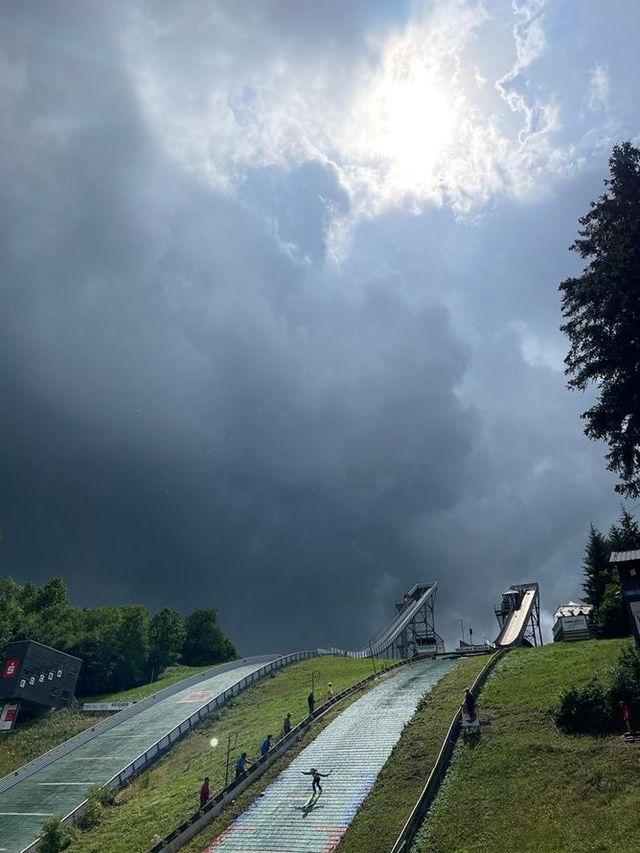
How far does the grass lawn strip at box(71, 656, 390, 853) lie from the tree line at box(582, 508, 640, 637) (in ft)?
74.7

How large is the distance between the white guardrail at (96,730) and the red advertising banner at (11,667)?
12.3 metres

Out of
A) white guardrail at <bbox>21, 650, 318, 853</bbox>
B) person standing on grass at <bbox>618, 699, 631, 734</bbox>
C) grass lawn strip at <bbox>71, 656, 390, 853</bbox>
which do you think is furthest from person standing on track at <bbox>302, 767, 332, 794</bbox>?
white guardrail at <bbox>21, 650, 318, 853</bbox>

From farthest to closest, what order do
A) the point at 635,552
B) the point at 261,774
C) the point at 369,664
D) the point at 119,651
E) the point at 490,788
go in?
the point at 119,651 → the point at 369,664 → the point at 635,552 → the point at 261,774 → the point at 490,788

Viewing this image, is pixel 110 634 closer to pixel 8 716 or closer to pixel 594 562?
pixel 8 716

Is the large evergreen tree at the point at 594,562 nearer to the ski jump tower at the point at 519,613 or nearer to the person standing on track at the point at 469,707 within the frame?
the ski jump tower at the point at 519,613

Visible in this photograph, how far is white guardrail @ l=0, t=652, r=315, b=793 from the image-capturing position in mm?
44906

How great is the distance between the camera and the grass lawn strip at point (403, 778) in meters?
21.3

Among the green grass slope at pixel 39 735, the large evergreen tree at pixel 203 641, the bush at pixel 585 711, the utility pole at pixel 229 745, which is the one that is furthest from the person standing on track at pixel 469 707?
the large evergreen tree at pixel 203 641

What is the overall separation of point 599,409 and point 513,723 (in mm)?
15165

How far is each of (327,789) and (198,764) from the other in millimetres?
14548

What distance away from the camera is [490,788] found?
22172 millimetres

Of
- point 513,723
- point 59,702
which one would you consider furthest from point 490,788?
point 59,702

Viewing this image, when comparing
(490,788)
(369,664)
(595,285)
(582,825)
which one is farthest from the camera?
(369,664)

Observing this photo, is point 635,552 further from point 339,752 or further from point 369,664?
point 369,664
